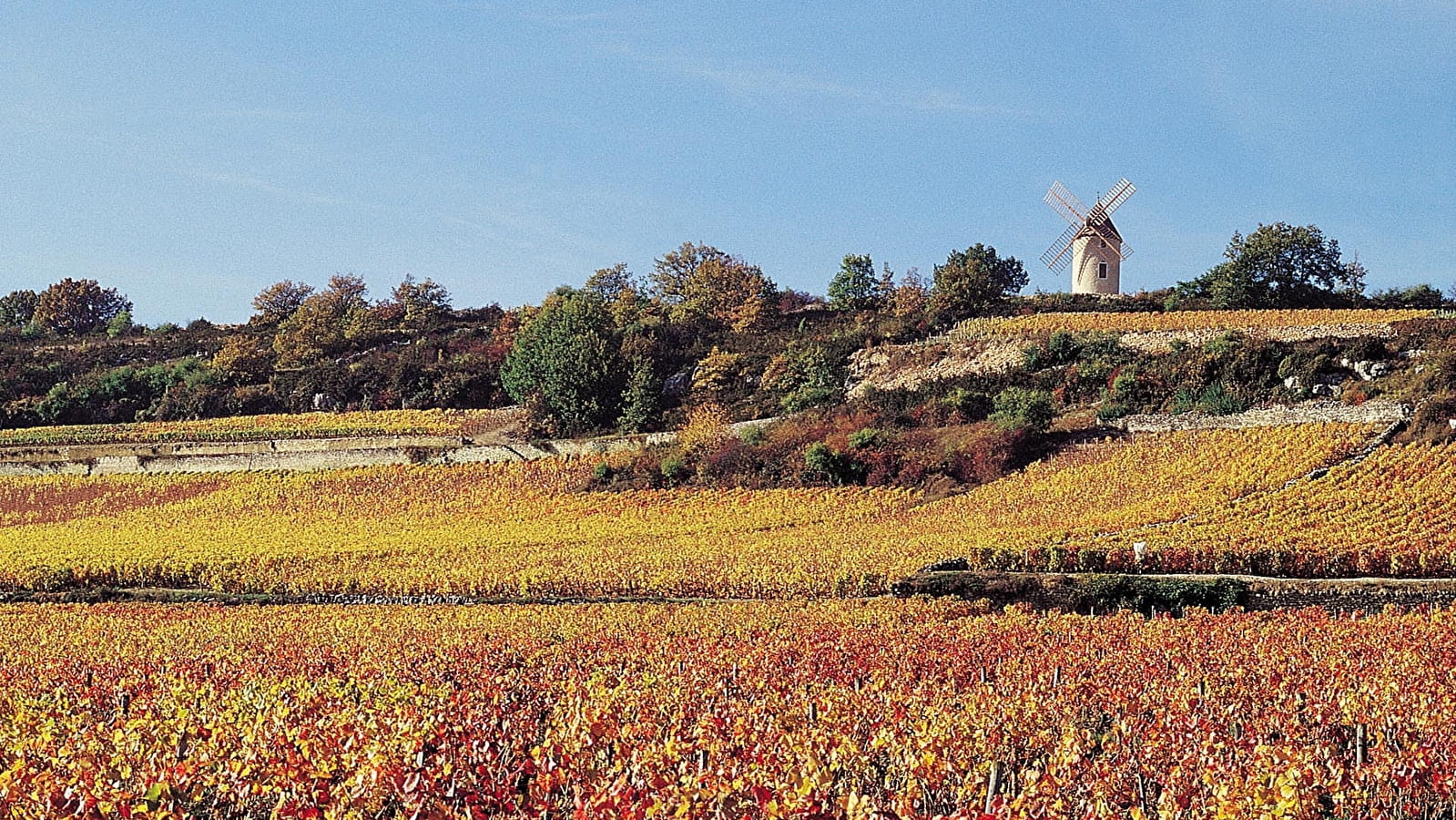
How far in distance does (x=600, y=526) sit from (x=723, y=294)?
34.1 meters

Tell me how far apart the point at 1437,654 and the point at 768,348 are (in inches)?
1769

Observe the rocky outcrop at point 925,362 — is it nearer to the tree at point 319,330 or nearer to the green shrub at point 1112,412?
the green shrub at point 1112,412

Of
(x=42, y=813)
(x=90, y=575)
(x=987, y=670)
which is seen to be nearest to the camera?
(x=42, y=813)

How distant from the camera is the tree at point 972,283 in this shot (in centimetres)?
6325

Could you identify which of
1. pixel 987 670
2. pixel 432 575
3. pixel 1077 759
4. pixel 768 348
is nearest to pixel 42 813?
pixel 1077 759

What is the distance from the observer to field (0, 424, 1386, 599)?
2741 cm

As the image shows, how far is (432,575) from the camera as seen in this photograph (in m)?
28.7

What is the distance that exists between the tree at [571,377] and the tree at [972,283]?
16.3 m

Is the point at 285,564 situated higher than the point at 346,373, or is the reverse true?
the point at 346,373

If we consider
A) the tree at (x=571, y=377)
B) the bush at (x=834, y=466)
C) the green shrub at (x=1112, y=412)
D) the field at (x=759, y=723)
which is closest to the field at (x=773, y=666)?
the field at (x=759, y=723)

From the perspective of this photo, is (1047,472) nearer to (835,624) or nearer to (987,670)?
(835,624)

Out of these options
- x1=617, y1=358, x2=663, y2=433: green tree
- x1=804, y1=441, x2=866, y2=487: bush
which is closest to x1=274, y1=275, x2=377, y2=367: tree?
Answer: x1=617, y1=358, x2=663, y2=433: green tree

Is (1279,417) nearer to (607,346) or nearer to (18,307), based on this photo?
(607,346)

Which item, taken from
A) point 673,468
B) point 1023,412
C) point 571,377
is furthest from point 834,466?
point 571,377
